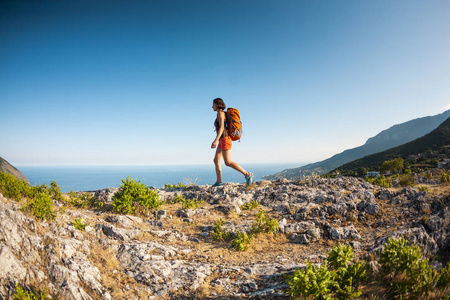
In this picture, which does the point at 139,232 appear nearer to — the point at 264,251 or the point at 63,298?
the point at 63,298

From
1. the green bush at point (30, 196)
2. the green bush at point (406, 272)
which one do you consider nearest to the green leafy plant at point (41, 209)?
the green bush at point (30, 196)

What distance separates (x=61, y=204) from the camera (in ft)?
22.7

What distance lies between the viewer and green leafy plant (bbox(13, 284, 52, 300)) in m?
2.55

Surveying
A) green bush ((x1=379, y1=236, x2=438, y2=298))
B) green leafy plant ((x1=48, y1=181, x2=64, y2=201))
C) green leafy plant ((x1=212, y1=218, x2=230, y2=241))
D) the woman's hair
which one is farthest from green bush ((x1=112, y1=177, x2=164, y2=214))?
green bush ((x1=379, y1=236, x2=438, y2=298))

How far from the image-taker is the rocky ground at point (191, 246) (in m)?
3.28

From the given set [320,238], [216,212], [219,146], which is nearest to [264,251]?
[320,238]

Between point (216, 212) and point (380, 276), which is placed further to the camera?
point (216, 212)

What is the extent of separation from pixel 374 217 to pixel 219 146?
610 cm

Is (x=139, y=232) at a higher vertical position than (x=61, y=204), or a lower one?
lower

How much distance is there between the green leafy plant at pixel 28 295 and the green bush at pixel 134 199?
3.98m

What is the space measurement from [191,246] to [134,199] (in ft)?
9.75

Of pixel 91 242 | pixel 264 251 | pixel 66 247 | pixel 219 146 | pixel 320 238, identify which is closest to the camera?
pixel 66 247

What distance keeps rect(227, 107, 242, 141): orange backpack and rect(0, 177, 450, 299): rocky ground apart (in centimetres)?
295

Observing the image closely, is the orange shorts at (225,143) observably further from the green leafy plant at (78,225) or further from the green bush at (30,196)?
the green bush at (30,196)
